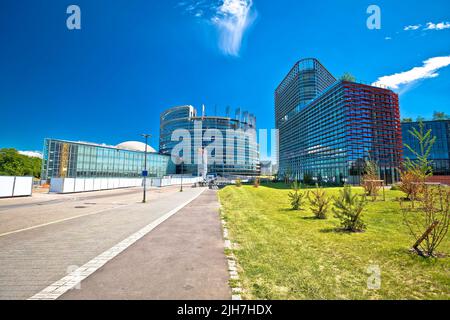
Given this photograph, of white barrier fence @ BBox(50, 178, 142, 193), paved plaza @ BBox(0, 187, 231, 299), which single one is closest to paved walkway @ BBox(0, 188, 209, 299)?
paved plaza @ BBox(0, 187, 231, 299)

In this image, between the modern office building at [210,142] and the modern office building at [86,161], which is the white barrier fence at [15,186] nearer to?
the modern office building at [86,161]

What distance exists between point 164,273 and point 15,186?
28944 millimetres

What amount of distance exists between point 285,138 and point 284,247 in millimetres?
120306

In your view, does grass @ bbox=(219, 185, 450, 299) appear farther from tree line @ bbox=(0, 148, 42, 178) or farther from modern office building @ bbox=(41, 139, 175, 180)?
tree line @ bbox=(0, 148, 42, 178)

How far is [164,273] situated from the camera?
427 centimetres

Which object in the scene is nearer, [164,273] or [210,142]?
[164,273]

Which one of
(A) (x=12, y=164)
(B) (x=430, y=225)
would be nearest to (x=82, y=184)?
(B) (x=430, y=225)

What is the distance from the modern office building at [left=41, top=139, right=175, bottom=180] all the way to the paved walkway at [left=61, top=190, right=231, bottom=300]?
2836 inches

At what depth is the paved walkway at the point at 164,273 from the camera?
11.3 feet

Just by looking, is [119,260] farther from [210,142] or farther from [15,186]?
[210,142]

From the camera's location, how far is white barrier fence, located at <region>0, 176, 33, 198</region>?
2109cm
